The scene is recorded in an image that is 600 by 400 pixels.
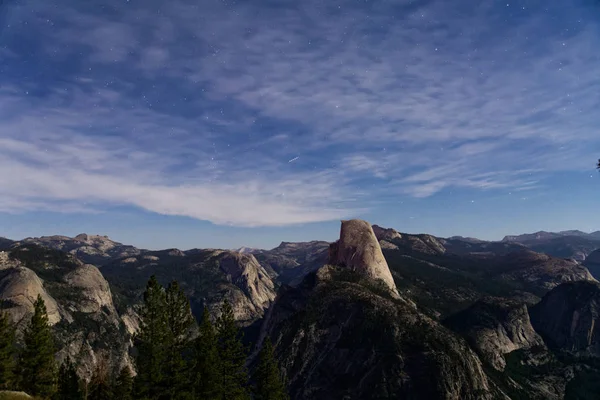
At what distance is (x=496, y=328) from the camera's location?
15325cm

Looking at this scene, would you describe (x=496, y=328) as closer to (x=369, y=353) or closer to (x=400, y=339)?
(x=400, y=339)

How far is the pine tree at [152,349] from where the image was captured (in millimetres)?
46594

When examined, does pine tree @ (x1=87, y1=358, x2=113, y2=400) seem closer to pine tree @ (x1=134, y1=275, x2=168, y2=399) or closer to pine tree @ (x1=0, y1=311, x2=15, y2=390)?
pine tree @ (x1=0, y1=311, x2=15, y2=390)

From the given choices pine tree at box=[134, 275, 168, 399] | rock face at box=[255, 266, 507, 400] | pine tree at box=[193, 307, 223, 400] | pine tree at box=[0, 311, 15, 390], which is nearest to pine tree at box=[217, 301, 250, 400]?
pine tree at box=[193, 307, 223, 400]

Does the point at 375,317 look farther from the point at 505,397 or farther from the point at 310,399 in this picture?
A: the point at 505,397

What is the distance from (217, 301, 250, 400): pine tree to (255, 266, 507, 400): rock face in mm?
47564

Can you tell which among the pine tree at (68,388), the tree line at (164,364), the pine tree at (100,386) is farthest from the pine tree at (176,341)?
the pine tree at (68,388)

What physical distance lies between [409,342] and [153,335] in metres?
79.1

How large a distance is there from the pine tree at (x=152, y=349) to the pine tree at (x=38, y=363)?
29704 mm

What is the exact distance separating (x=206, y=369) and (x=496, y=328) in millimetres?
137389

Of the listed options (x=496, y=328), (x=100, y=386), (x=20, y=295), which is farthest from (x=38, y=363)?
(x=496, y=328)

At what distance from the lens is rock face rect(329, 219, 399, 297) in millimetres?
160250

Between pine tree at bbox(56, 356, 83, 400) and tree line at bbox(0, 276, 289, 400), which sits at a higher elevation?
tree line at bbox(0, 276, 289, 400)

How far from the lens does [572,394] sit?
131125 mm
